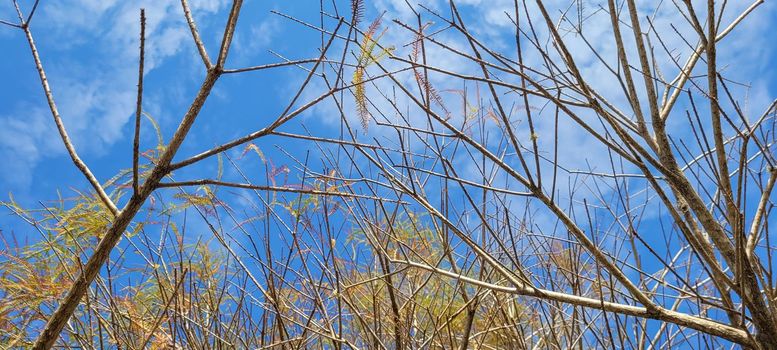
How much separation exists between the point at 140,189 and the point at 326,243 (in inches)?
30.1

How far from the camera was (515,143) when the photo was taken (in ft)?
3.37

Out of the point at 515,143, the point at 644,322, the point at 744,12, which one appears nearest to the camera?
the point at 515,143

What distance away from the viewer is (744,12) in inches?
56.1

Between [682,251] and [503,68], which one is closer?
[503,68]

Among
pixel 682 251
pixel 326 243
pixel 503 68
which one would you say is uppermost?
pixel 682 251

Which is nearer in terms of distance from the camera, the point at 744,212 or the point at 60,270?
the point at 744,212

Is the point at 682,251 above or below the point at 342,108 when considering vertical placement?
above

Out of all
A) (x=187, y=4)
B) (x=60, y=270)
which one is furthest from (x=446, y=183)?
(x=60, y=270)

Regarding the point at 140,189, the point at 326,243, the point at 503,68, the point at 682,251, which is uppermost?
the point at 682,251

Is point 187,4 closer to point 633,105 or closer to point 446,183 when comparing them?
point 446,183

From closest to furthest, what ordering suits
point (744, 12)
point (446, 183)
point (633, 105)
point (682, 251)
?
1. point (633, 105)
2. point (744, 12)
3. point (446, 183)
4. point (682, 251)

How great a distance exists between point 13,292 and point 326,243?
105cm

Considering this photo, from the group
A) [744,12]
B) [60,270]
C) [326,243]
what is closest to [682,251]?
[744,12]

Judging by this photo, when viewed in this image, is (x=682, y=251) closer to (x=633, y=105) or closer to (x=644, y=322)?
(x=644, y=322)
